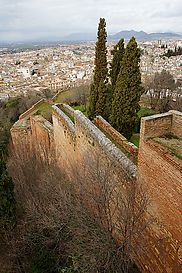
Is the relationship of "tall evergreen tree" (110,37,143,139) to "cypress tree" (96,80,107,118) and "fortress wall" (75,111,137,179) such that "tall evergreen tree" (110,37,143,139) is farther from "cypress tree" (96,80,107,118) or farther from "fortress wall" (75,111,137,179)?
"fortress wall" (75,111,137,179)

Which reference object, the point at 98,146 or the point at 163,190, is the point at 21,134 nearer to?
the point at 98,146

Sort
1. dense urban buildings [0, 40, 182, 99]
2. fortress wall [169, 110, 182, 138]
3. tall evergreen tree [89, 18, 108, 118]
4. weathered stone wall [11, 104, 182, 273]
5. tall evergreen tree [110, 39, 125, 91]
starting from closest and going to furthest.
Answer: 1. weathered stone wall [11, 104, 182, 273]
2. fortress wall [169, 110, 182, 138]
3. tall evergreen tree [89, 18, 108, 118]
4. tall evergreen tree [110, 39, 125, 91]
5. dense urban buildings [0, 40, 182, 99]

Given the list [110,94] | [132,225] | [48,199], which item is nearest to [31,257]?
[48,199]

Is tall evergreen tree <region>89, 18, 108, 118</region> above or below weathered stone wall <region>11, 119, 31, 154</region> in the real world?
above

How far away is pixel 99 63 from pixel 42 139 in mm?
6131

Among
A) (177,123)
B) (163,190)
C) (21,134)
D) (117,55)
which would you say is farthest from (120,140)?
(21,134)

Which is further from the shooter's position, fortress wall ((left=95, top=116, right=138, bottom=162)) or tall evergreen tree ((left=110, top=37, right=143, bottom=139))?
tall evergreen tree ((left=110, top=37, right=143, bottom=139))

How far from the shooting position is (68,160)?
12.0 metres

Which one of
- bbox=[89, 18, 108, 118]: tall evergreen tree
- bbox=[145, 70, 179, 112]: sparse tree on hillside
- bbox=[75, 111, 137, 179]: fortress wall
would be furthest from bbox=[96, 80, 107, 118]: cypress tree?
bbox=[145, 70, 179, 112]: sparse tree on hillside

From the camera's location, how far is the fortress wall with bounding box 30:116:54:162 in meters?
14.2

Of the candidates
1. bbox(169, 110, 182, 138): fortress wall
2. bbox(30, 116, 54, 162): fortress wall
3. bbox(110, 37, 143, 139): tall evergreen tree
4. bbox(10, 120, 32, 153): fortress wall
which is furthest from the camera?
bbox(10, 120, 32, 153): fortress wall

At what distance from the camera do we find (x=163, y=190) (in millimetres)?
5672

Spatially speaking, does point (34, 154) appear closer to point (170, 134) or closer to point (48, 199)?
point (48, 199)

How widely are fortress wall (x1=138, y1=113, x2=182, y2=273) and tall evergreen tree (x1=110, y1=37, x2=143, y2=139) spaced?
25.9 ft
